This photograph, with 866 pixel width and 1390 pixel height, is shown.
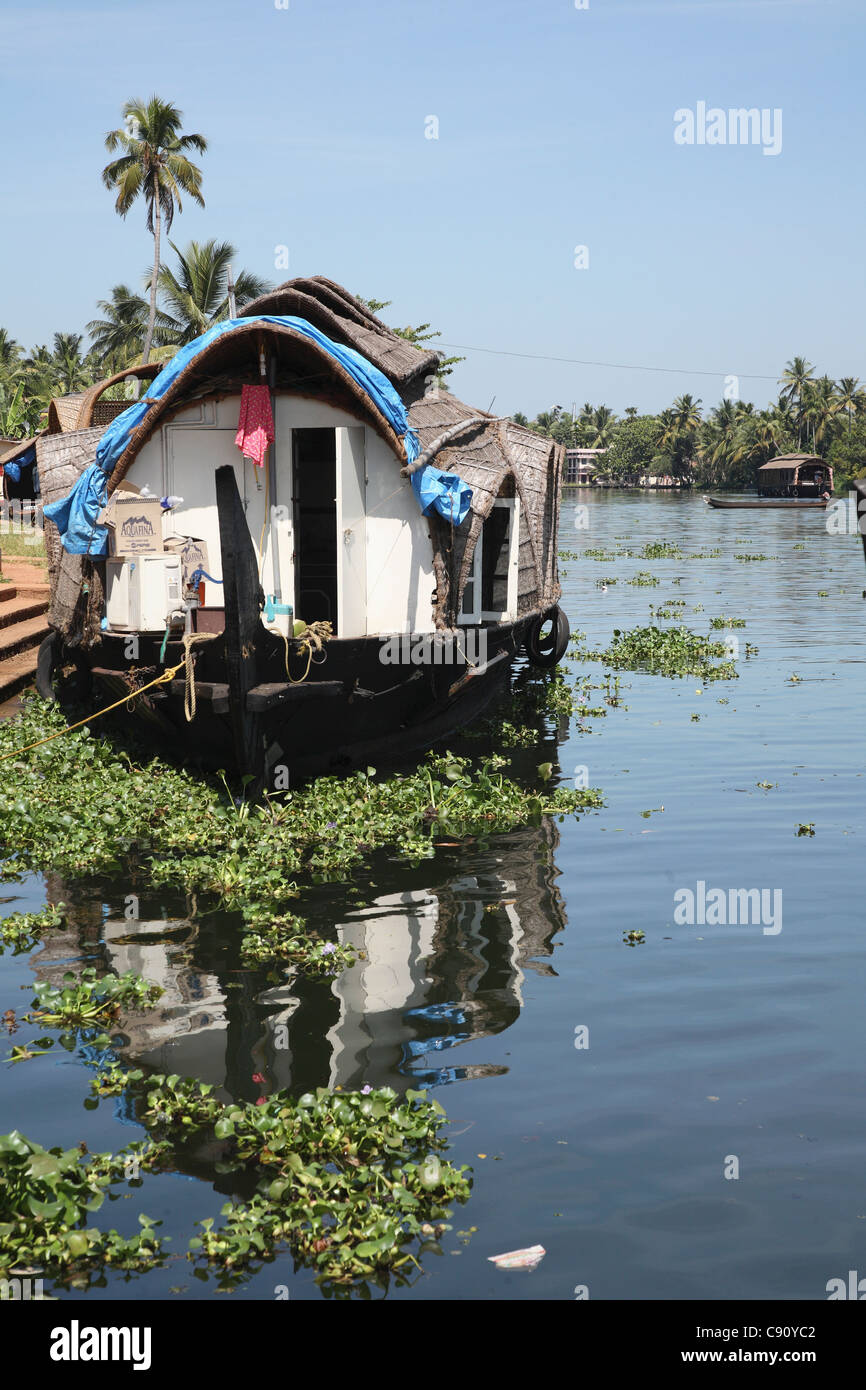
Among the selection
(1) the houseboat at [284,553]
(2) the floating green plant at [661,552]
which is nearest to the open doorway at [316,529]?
(1) the houseboat at [284,553]

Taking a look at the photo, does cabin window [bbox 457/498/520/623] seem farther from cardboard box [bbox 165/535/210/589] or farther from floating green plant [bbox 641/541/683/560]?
floating green plant [bbox 641/541/683/560]

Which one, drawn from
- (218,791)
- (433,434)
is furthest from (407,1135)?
(433,434)

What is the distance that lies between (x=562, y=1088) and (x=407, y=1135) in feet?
3.51

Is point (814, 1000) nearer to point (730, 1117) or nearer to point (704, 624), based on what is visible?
point (730, 1117)

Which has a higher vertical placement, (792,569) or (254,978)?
(792,569)

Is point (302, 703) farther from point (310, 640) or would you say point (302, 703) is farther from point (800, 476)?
point (800, 476)

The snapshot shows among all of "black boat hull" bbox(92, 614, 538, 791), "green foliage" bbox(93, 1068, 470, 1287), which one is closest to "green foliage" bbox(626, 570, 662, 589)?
"black boat hull" bbox(92, 614, 538, 791)

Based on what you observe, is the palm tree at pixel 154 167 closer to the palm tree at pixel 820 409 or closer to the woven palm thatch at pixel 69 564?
the woven palm thatch at pixel 69 564

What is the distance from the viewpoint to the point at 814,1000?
23.4ft

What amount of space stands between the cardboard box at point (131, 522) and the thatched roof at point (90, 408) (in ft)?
9.43

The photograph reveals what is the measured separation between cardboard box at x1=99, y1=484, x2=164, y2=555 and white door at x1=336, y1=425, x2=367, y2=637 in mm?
1705

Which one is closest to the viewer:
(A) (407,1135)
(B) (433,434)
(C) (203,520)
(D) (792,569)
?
(A) (407,1135)

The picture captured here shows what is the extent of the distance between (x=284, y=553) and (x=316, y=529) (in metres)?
1.99

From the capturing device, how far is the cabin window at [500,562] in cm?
1430
